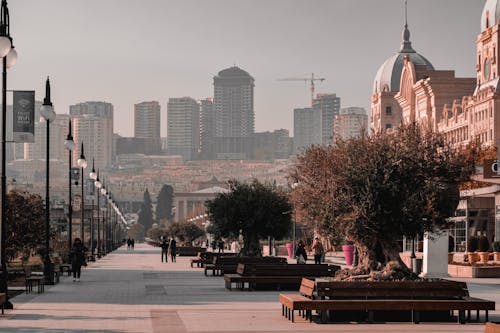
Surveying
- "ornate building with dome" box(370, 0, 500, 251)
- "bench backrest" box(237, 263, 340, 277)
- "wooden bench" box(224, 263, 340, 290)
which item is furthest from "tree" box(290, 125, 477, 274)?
"ornate building with dome" box(370, 0, 500, 251)

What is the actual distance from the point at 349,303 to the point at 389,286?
1021mm

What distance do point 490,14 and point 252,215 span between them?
321 ft

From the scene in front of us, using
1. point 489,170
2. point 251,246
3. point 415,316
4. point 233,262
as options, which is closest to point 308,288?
point 415,316

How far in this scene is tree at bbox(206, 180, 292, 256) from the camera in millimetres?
Result: 54625

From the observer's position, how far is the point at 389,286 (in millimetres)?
25641

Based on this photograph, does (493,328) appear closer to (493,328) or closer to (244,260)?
(493,328)

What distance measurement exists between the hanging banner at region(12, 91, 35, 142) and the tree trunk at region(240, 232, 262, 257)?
2039 centimetres

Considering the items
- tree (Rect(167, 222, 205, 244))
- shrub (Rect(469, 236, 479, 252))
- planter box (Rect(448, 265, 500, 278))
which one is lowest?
tree (Rect(167, 222, 205, 244))

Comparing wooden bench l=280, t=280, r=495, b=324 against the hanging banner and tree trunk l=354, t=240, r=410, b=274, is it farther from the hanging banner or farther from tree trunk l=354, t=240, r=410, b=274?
the hanging banner

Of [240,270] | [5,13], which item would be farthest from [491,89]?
[5,13]

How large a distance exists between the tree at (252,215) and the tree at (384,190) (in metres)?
26.0

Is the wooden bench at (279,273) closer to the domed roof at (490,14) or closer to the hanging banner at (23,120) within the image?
the hanging banner at (23,120)

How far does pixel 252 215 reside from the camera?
54750 millimetres

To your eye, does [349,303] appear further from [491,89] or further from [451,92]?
[451,92]
